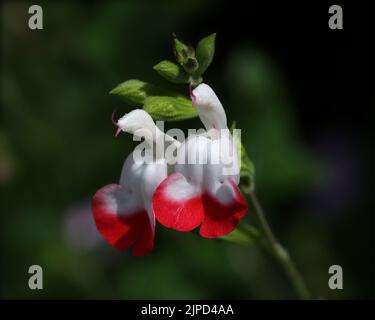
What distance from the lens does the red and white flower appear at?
1.59 m

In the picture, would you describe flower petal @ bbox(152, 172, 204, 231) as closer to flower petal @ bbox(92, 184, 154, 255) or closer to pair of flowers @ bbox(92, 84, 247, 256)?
pair of flowers @ bbox(92, 84, 247, 256)

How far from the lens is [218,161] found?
Answer: 1.60 meters

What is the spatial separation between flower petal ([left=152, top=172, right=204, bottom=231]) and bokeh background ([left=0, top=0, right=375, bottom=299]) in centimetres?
154

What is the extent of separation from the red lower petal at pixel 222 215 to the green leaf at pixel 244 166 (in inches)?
4.2

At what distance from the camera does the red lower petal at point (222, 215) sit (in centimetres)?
158

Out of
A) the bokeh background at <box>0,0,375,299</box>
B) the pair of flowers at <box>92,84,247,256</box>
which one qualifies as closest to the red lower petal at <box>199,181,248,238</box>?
the pair of flowers at <box>92,84,247,256</box>

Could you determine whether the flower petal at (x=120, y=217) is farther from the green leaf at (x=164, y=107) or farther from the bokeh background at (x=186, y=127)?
the bokeh background at (x=186, y=127)

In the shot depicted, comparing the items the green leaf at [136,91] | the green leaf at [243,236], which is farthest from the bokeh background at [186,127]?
the green leaf at [136,91]

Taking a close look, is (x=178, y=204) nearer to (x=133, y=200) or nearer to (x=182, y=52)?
(x=133, y=200)

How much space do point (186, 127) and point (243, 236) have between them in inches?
64.7

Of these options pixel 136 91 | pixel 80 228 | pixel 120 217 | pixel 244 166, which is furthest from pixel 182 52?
pixel 80 228

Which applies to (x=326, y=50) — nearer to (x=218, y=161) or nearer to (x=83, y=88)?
(x=83, y=88)

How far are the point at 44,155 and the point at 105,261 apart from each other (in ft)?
1.88

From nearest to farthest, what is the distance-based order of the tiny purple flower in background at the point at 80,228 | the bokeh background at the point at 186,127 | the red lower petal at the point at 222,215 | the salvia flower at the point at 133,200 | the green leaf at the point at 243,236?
the red lower petal at the point at 222,215 < the salvia flower at the point at 133,200 < the green leaf at the point at 243,236 < the bokeh background at the point at 186,127 < the tiny purple flower in background at the point at 80,228
